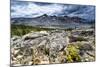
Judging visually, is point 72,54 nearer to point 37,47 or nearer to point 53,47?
point 53,47

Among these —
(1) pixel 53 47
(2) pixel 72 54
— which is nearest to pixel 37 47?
(1) pixel 53 47

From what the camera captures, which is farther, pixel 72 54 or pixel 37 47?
pixel 72 54

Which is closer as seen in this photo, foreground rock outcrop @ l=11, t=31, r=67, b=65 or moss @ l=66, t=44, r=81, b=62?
foreground rock outcrop @ l=11, t=31, r=67, b=65

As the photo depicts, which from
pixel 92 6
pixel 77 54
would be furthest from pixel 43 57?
pixel 92 6

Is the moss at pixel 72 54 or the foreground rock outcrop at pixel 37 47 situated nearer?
the foreground rock outcrop at pixel 37 47

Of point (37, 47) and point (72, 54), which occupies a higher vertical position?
point (37, 47)

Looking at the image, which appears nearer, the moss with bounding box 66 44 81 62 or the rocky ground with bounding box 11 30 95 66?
the rocky ground with bounding box 11 30 95 66
